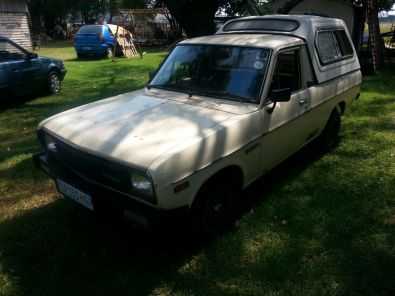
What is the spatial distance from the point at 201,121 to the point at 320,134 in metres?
2.71

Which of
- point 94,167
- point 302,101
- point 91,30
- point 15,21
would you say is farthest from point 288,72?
point 15,21

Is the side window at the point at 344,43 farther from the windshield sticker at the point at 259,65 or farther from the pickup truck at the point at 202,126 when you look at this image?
the windshield sticker at the point at 259,65

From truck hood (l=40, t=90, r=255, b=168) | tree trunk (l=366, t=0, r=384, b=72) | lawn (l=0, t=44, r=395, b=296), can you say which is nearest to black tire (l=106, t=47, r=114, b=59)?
tree trunk (l=366, t=0, r=384, b=72)

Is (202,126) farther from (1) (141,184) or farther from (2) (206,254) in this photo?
(2) (206,254)

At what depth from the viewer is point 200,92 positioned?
3.84 m

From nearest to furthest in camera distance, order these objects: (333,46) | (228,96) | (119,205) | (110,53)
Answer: (119,205), (228,96), (333,46), (110,53)

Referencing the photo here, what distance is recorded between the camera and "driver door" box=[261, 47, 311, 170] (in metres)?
3.71

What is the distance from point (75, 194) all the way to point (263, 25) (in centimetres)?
323

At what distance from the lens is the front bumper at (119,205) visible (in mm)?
2717

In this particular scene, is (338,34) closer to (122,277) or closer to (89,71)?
(122,277)

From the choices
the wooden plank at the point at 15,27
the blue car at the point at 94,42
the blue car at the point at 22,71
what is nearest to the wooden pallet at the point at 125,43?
the blue car at the point at 94,42

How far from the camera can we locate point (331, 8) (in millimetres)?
15820

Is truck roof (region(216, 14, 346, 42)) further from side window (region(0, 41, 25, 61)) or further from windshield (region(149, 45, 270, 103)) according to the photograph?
side window (region(0, 41, 25, 61))

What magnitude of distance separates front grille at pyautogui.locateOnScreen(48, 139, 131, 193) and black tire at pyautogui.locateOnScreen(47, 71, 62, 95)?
6695 mm
